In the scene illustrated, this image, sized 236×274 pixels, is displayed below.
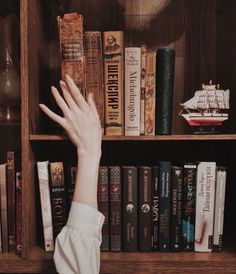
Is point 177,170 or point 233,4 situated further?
point 233,4

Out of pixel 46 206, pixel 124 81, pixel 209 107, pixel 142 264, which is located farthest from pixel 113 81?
pixel 142 264

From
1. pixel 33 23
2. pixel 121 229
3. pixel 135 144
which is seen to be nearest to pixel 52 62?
pixel 33 23

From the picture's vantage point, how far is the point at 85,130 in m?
0.90

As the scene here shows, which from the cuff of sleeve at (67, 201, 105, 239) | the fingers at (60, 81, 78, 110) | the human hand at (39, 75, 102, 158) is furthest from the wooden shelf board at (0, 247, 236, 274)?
the fingers at (60, 81, 78, 110)

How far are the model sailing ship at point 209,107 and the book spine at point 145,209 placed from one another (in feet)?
0.69

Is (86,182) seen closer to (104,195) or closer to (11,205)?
(104,195)

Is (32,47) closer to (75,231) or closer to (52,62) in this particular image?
(52,62)

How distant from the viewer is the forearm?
88 centimetres

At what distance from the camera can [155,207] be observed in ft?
3.30

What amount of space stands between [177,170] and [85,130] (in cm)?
30

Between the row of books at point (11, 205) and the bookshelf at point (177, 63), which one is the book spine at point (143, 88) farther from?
the row of books at point (11, 205)

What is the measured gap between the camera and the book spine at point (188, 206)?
996 millimetres

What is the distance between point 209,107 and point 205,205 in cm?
30

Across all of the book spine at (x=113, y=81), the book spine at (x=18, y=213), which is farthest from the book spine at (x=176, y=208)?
the book spine at (x=18, y=213)
